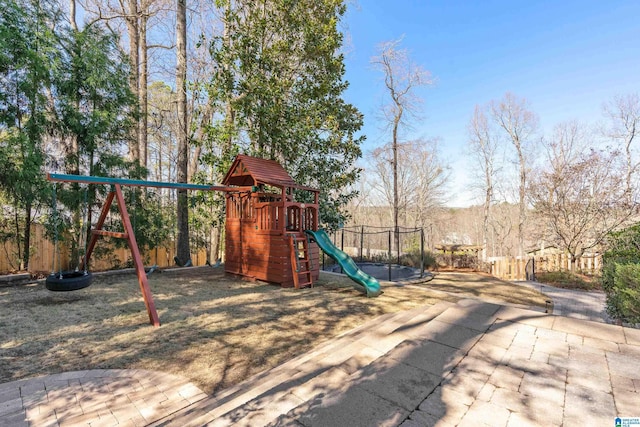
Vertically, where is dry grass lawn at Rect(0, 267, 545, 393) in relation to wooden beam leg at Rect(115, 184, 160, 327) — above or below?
below

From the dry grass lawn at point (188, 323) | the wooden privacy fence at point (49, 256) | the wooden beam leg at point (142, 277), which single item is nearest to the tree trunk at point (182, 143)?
the wooden privacy fence at point (49, 256)

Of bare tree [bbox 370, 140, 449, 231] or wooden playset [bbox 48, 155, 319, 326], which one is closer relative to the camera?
wooden playset [bbox 48, 155, 319, 326]

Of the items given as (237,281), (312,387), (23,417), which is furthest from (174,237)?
(312,387)

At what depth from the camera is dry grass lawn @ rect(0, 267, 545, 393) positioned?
3137 mm

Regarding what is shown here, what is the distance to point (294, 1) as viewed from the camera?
969 cm

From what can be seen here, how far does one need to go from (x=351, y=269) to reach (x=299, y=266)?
128cm

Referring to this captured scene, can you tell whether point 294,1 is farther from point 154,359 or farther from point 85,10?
point 154,359

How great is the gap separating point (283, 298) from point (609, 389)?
4.87 m

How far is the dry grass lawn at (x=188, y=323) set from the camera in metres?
3.14

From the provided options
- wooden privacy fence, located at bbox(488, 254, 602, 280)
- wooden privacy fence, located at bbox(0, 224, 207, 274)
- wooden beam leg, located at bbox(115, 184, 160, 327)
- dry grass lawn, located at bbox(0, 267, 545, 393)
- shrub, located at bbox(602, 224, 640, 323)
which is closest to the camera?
dry grass lawn, located at bbox(0, 267, 545, 393)

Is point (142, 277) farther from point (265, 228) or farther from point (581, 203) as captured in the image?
point (581, 203)

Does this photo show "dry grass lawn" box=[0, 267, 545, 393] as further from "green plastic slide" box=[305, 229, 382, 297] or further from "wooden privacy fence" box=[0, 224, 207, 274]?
"wooden privacy fence" box=[0, 224, 207, 274]

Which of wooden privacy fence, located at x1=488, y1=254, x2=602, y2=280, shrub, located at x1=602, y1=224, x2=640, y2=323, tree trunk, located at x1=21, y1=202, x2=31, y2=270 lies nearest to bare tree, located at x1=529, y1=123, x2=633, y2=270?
wooden privacy fence, located at x1=488, y1=254, x2=602, y2=280

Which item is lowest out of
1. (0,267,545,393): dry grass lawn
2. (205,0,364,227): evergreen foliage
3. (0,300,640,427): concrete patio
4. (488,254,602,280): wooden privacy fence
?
(488,254,602,280): wooden privacy fence
